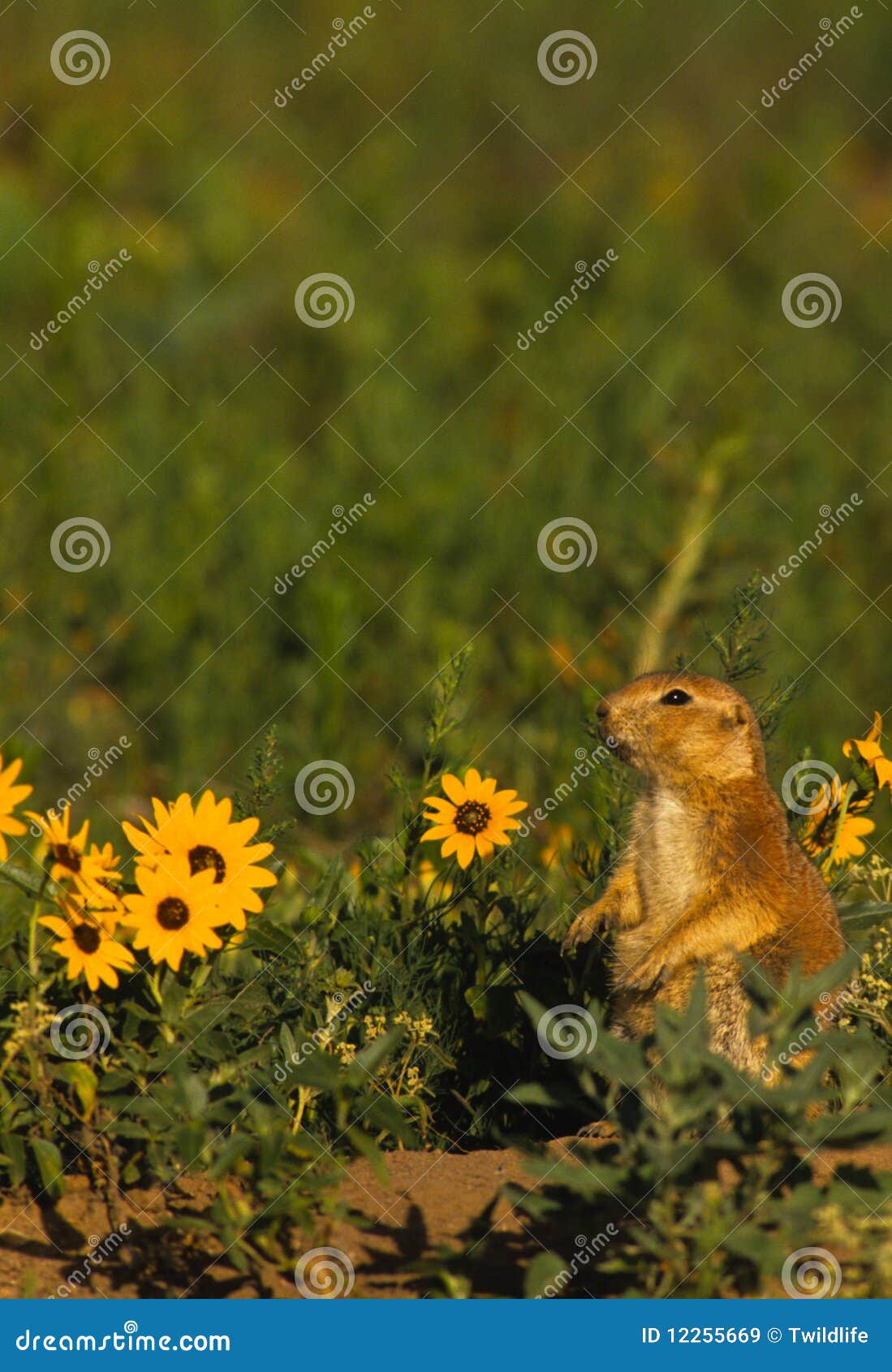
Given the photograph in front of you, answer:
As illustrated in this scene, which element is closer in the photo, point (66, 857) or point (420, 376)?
point (66, 857)

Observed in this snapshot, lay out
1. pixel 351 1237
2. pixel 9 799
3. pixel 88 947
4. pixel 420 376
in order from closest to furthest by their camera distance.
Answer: pixel 351 1237, pixel 88 947, pixel 9 799, pixel 420 376

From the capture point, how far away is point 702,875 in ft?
14.1

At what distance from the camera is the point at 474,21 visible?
15812 millimetres

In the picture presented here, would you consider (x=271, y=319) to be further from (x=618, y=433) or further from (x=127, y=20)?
(x=127, y=20)

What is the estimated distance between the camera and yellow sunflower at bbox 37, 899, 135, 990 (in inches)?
144

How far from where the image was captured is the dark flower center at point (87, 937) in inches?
145

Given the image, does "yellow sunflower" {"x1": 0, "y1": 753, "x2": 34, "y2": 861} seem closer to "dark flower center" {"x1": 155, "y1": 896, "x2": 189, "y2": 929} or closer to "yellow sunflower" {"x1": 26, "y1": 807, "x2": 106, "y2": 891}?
"yellow sunflower" {"x1": 26, "y1": 807, "x2": 106, "y2": 891}

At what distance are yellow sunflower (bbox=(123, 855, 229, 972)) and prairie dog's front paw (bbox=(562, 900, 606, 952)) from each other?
1.06 meters

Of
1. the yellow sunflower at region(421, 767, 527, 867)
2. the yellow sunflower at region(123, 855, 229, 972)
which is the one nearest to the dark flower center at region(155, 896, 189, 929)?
the yellow sunflower at region(123, 855, 229, 972)

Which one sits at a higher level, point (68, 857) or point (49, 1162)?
point (68, 857)

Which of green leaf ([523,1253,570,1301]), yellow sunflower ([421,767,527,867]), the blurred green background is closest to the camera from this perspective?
green leaf ([523,1253,570,1301])

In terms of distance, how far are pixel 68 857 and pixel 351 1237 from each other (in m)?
1.08

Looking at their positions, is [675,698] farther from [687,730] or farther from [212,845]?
[212,845]

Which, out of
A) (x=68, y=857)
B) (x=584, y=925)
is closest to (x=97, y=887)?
(x=68, y=857)
